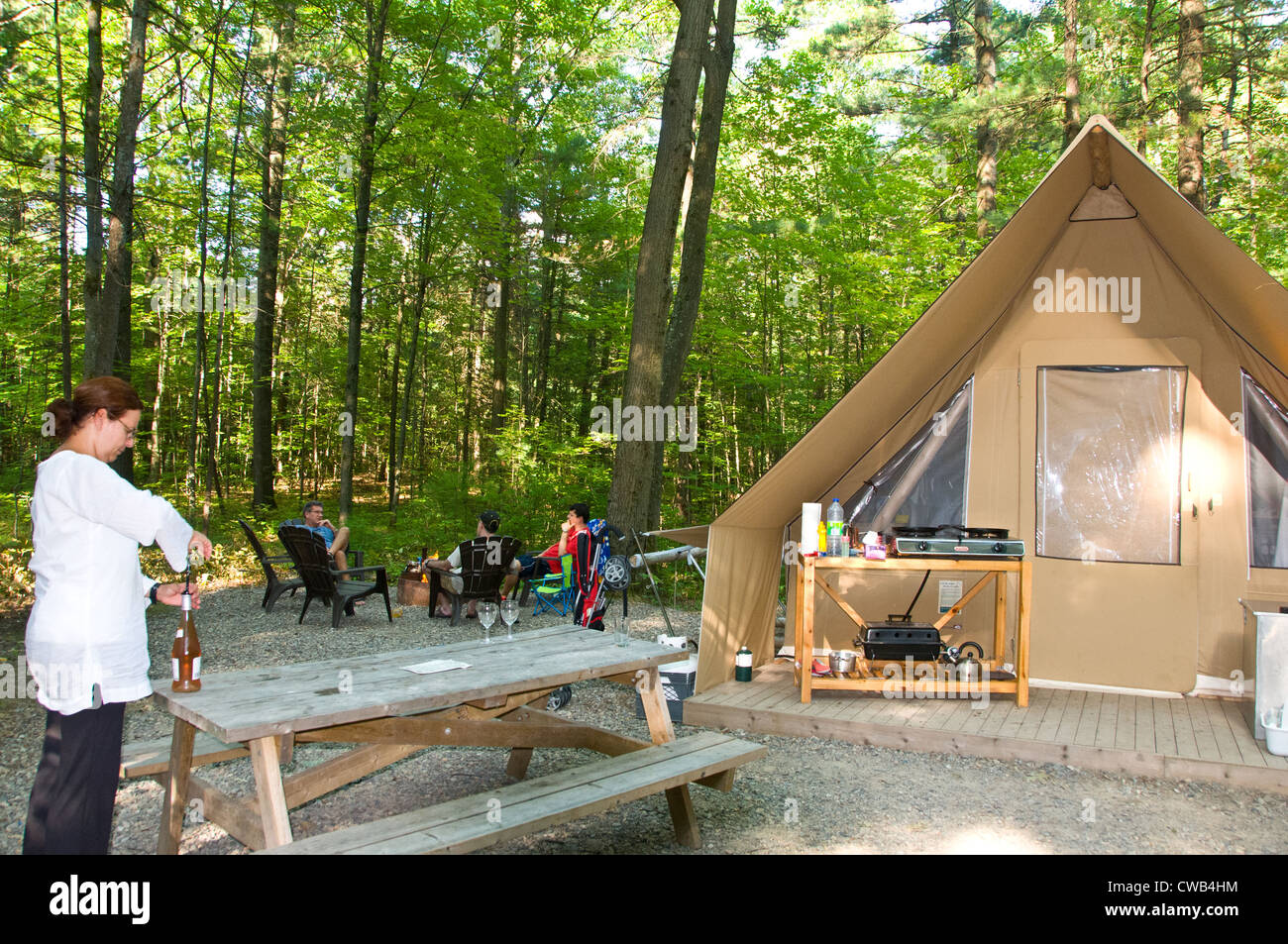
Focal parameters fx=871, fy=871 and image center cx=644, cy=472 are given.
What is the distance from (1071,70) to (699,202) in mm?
4750

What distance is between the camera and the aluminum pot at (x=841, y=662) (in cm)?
474

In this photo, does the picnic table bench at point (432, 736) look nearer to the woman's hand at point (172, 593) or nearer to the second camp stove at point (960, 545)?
the woman's hand at point (172, 593)

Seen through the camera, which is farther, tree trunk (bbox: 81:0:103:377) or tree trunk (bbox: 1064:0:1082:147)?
tree trunk (bbox: 1064:0:1082:147)

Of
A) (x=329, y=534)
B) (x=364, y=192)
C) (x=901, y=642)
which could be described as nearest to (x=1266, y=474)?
(x=901, y=642)

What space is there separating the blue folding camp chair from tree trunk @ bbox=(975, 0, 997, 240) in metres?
6.91

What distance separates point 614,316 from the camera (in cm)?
1340

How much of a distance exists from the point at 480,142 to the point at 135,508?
377 inches

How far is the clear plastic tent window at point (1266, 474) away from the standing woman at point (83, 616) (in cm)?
511

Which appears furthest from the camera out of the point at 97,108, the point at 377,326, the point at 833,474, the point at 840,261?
the point at 377,326

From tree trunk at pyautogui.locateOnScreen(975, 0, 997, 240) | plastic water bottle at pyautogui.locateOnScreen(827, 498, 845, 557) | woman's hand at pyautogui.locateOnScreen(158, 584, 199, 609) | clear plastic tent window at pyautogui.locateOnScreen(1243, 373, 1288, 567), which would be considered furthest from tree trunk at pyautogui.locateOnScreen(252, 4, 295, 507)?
clear plastic tent window at pyautogui.locateOnScreen(1243, 373, 1288, 567)

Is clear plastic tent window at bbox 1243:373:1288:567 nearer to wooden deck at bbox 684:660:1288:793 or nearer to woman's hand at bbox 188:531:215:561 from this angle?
wooden deck at bbox 684:660:1288:793

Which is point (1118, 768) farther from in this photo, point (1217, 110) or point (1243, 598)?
point (1217, 110)

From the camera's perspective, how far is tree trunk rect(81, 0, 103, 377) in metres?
6.20

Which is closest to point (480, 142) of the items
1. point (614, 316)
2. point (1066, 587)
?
point (614, 316)
